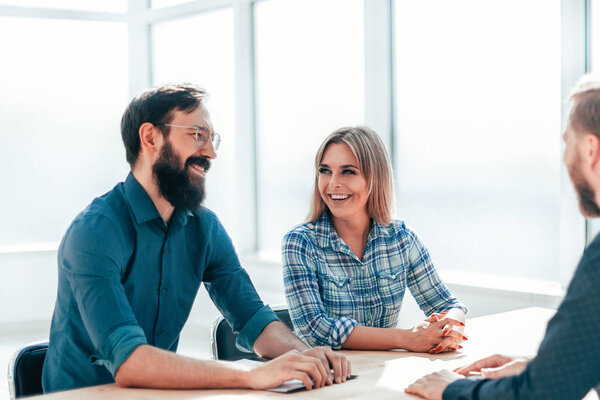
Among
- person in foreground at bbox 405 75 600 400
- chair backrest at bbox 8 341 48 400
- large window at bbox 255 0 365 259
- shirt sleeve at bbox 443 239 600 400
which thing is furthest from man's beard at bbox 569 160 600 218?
large window at bbox 255 0 365 259

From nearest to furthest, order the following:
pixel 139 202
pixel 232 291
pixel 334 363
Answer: pixel 334 363, pixel 139 202, pixel 232 291

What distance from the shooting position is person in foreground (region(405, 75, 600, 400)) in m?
1.28

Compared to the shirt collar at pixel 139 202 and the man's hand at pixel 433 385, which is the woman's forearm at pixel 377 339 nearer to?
the man's hand at pixel 433 385

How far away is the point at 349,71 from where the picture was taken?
4.82 m

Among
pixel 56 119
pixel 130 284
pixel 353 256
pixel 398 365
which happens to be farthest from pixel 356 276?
pixel 56 119

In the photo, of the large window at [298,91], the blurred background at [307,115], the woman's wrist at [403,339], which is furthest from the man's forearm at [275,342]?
the large window at [298,91]

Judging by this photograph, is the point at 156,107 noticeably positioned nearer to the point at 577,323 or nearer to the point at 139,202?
the point at 139,202

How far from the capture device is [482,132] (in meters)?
3.91

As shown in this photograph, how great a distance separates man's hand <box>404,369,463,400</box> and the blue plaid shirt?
0.71 metres

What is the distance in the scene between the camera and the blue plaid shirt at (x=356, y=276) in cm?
240

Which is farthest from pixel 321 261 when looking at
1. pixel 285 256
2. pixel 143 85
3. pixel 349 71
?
pixel 143 85

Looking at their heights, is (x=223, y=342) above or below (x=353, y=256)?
below

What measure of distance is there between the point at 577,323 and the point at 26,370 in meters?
1.50

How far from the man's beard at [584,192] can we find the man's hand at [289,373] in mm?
739
